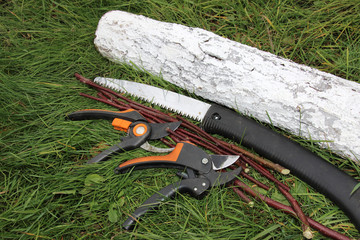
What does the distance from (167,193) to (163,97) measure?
934 millimetres

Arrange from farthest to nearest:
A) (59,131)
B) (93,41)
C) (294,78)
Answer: (93,41) < (59,131) < (294,78)

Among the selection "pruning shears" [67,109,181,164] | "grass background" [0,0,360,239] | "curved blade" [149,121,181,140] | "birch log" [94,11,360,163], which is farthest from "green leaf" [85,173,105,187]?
"birch log" [94,11,360,163]

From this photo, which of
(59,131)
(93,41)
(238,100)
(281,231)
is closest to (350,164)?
(281,231)

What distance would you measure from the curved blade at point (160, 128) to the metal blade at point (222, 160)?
435mm

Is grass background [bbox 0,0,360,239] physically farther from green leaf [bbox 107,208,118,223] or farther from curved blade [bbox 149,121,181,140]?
curved blade [bbox 149,121,181,140]

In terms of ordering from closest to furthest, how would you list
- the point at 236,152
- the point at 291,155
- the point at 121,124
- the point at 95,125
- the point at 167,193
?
the point at 167,193 → the point at 291,155 → the point at 236,152 → the point at 121,124 → the point at 95,125

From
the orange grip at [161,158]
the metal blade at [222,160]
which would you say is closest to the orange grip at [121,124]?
the orange grip at [161,158]

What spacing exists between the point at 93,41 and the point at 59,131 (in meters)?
1.10

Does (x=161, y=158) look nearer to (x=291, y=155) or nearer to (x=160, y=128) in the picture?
(x=160, y=128)

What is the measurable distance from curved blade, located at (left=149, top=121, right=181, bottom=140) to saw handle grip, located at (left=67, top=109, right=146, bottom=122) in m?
0.12

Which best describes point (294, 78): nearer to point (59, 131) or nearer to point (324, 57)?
point (324, 57)

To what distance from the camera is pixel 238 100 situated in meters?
2.51

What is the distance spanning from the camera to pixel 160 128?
2482 mm

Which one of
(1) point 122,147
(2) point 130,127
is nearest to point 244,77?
(2) point 130,127
